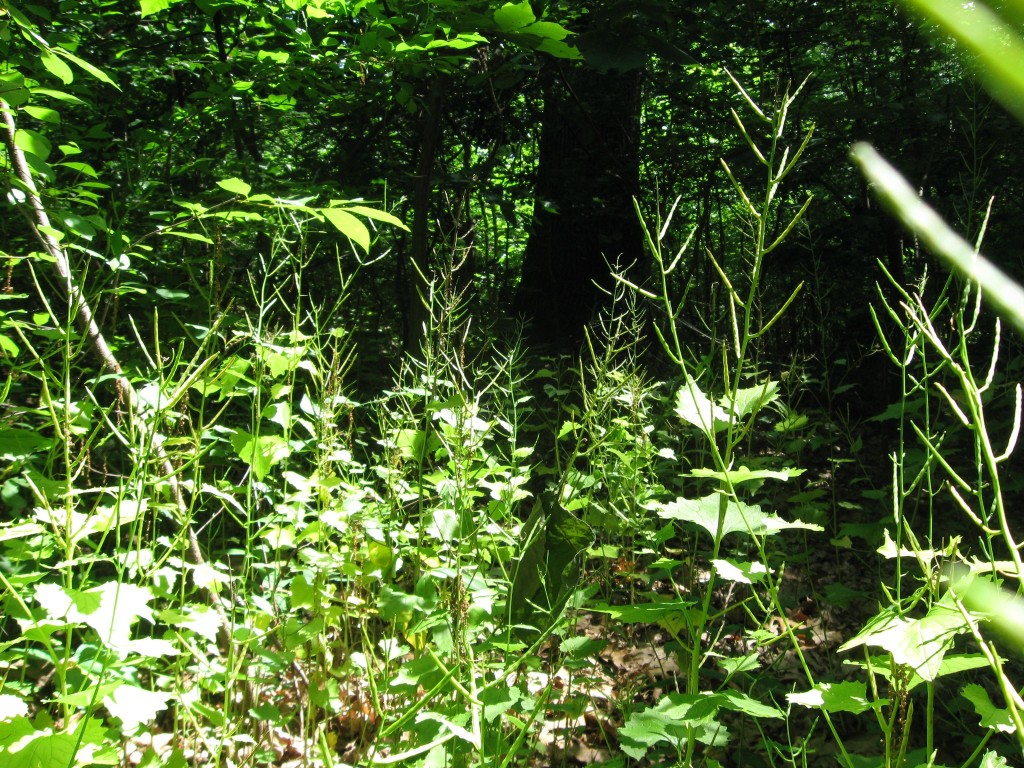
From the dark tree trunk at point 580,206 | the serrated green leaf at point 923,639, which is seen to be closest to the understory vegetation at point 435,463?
the serrated green leaf at point 923,639

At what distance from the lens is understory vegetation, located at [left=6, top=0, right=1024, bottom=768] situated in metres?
1.21

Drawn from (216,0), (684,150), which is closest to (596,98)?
(684,150)

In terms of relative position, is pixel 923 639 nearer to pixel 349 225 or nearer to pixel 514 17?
pixel 349 225

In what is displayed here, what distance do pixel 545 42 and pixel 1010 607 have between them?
2.39 metres

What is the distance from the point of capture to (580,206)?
6.01m

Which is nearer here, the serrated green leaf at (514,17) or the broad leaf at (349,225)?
the broad leaf at (349,225)

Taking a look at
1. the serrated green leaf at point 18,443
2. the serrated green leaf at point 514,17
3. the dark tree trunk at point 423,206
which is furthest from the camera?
the dark tree trunk at point 423,206

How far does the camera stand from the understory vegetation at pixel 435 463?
3.98 feet

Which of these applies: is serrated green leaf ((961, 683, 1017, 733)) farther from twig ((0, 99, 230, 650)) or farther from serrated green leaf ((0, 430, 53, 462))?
Result: serrated green leaf ((0, 430, 53, 462))

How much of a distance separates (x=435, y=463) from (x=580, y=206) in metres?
3.53

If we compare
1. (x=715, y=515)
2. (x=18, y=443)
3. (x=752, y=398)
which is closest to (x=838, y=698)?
(x=715, y=515)

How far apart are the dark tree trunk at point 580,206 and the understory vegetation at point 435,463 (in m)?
0.16

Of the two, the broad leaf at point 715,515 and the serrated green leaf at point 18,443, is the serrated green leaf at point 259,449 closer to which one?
the serrated green leaf at point 18,443

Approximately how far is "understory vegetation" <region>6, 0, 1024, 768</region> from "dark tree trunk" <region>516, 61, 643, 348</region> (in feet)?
0.53
